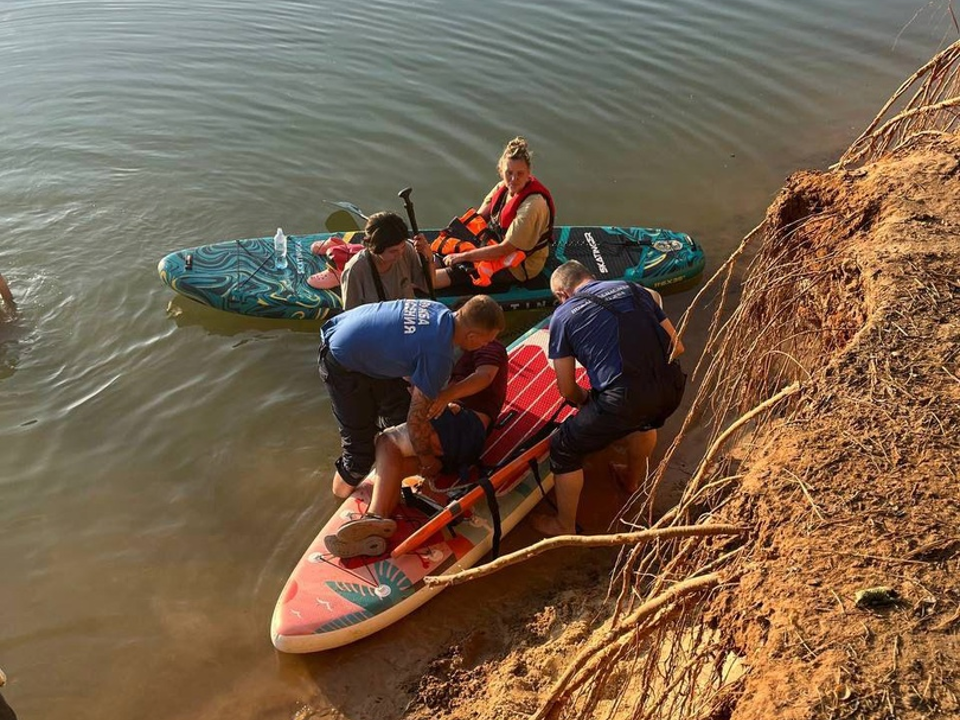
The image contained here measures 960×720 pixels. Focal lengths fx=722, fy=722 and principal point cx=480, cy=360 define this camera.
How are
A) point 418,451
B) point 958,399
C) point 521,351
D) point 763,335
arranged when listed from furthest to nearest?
1. point 521,351
2. point 418,451
3. point 763,335
4. point 958,399

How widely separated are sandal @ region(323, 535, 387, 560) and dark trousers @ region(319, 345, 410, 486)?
557mm

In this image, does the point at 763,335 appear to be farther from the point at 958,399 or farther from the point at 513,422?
the point at 513,422

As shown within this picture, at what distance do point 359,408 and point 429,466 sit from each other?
631 mm

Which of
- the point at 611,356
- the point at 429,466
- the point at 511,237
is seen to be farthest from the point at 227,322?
the point at 611,356

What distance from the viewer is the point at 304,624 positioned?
443cm

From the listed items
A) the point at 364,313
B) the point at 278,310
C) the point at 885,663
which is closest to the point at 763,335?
the point at 885,663

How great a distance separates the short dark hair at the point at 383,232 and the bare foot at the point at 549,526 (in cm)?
228

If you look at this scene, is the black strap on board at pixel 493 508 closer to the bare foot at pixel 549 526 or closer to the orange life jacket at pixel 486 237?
the bare foot at pixel 549 526

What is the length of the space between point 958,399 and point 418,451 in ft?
10.0

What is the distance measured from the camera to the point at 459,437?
4996mm

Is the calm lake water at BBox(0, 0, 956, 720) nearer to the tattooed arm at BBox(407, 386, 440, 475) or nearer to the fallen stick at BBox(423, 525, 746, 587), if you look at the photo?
the tattooed arm at BBox(407, 386, 440, 475)

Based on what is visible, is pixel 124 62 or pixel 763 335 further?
pixel 124 62

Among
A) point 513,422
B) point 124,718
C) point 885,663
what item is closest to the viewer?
point 885,663

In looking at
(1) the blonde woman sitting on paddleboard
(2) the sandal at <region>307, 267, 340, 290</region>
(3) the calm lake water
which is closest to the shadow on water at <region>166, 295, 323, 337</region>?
(3) the calm lake water
